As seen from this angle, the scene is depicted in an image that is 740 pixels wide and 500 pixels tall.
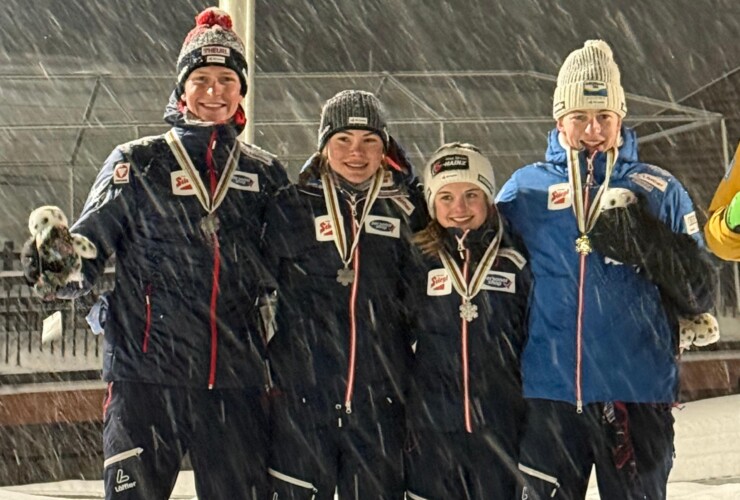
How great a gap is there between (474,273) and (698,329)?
0.81 meters

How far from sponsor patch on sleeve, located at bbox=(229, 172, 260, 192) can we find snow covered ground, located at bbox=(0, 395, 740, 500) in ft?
10.4

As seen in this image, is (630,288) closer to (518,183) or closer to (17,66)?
(518,183)

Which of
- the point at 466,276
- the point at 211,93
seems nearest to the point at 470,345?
the point at 466,276

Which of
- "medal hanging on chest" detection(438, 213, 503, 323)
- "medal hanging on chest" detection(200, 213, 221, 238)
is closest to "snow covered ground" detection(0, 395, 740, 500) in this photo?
"medal hanging on chest" detection(438, 213, 503, 323)

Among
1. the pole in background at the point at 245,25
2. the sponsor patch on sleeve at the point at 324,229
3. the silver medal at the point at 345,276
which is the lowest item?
the silver medal at the point at 345,276

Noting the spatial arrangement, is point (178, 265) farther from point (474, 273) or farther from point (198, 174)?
point (474, 273)

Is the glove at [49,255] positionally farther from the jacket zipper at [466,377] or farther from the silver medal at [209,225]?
the jacket zipper at [466,377]

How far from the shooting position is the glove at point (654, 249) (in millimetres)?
3189

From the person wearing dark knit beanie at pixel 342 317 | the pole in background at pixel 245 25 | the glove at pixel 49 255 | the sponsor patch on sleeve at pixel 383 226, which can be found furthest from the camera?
the pole in background at pixel 245 25

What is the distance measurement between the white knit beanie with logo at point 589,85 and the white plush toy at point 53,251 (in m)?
1.81

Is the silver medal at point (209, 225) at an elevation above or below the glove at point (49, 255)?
above

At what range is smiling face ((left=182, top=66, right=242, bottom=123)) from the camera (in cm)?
345

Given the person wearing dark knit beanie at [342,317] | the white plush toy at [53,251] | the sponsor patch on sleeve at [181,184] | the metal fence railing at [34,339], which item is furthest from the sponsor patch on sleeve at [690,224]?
the metal fence railing at [34,339]

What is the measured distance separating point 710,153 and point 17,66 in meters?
8.73
